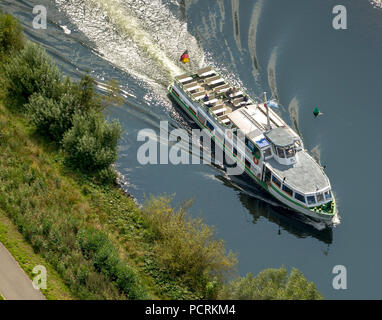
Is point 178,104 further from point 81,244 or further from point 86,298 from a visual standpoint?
point 86,298

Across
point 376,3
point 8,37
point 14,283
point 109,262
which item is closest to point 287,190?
point 109,262

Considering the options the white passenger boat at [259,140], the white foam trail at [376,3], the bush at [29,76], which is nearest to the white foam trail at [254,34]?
the white passenger boat at [259,140]

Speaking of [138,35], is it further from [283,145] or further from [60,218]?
[60,218]

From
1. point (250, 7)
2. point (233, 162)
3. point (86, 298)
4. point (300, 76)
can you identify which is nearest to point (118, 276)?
point (86, 298)

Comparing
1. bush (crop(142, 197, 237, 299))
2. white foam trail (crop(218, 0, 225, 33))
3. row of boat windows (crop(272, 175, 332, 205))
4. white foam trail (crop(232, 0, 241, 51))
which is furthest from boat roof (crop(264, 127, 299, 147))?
white foam trail (crop(218, 0, 225, 33))

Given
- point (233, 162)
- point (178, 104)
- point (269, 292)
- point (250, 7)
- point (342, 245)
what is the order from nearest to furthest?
1. point (269, 292)
2. point (342, 245)
3. point (233, 162)
4. point (178, 104)
5. point (250, 7)

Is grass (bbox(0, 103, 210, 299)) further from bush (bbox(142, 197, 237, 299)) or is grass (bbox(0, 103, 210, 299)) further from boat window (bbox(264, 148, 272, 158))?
boat window (bbox(264, 148, 272, 158))

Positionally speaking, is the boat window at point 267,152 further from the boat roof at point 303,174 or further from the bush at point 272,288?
the bush at point 272,288
